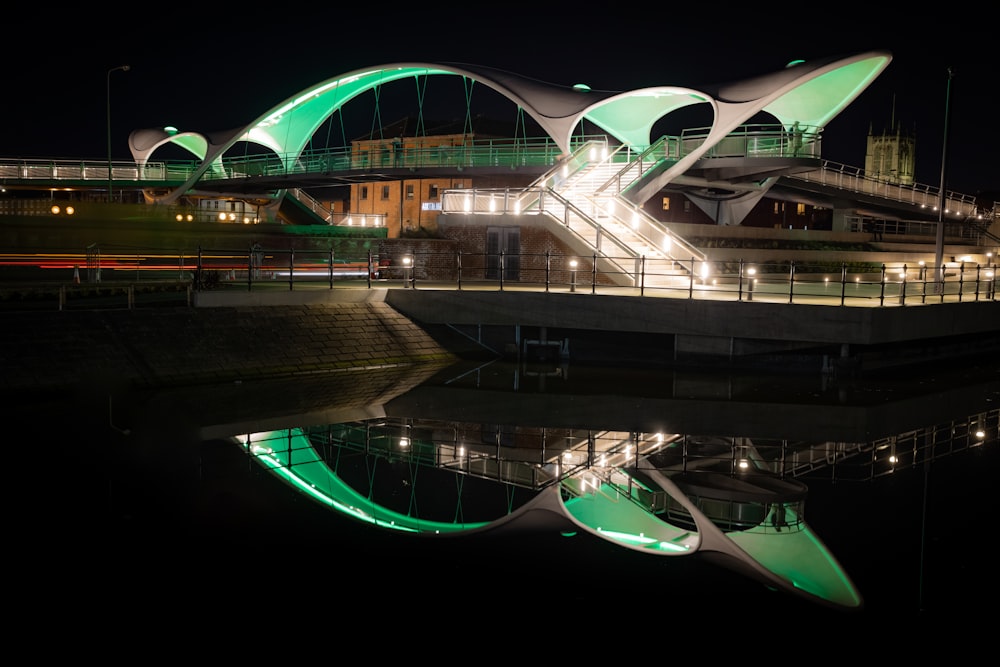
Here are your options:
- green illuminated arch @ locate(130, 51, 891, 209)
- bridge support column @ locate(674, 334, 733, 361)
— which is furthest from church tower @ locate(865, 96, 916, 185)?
bridge support column @ locate(674, 334, 733, 361)

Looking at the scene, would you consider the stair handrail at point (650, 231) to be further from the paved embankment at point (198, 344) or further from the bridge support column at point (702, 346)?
the paved embankment at point (198, 344)

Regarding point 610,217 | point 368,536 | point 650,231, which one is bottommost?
point 368,536

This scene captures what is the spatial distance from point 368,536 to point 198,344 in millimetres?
9897

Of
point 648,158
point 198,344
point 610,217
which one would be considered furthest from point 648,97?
point 198,344

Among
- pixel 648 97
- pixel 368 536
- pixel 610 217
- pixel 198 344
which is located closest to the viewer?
pixel 368 536

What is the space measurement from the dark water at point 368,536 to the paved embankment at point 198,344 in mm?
999

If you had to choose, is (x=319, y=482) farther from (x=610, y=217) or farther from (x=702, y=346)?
(x=610, y=217)

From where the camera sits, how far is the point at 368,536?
8.50 meters

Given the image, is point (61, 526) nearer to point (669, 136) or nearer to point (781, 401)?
point (781, 401)

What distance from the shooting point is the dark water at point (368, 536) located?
7.03 metres

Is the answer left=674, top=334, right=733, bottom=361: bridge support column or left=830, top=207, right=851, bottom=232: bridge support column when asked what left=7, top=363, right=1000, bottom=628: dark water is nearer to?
left=674, top=334, right=733, bottom=361: bridge support column

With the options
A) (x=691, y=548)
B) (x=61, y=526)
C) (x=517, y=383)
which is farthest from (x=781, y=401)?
(x=61, y=526)

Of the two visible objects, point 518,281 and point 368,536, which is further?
point 518,281

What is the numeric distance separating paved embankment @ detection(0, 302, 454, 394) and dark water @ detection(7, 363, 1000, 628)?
100cm
